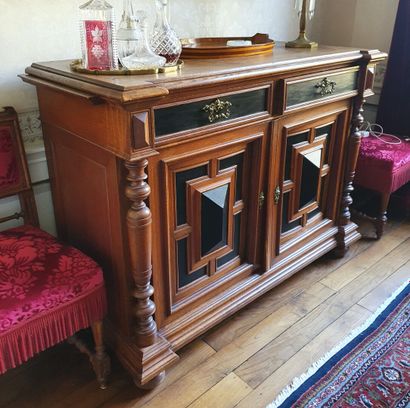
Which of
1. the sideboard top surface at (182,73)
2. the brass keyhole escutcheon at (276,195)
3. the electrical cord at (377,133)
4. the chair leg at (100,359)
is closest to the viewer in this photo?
the sideboard top surface at (182,73)

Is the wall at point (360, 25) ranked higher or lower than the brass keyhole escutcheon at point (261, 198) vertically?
higher

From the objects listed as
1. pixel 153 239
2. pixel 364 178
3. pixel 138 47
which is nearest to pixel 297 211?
pixel 364 178

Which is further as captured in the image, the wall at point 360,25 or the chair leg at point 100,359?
the wall at point 360,25

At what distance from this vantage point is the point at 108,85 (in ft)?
2.63

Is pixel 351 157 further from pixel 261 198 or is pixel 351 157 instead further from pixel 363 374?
pixel 363 374

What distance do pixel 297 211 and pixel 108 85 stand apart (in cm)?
78

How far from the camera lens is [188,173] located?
3.28ft

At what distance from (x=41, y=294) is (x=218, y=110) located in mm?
537

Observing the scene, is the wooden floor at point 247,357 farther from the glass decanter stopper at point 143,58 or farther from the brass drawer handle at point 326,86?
the glass decanter stopper at point 143,58

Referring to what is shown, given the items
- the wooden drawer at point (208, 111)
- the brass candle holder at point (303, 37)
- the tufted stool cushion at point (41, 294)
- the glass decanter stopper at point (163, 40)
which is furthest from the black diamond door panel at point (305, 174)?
the tufted stool cushion at point (41, 294)

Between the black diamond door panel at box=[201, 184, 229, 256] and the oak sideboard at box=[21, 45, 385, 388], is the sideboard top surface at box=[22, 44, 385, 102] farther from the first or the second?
the black diamond door panel at box=[201, 184, 229, 256]

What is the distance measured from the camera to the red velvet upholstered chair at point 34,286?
849mm

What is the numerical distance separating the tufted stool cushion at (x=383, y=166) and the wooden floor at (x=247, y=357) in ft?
1.07

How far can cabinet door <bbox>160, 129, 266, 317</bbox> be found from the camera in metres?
1.00
